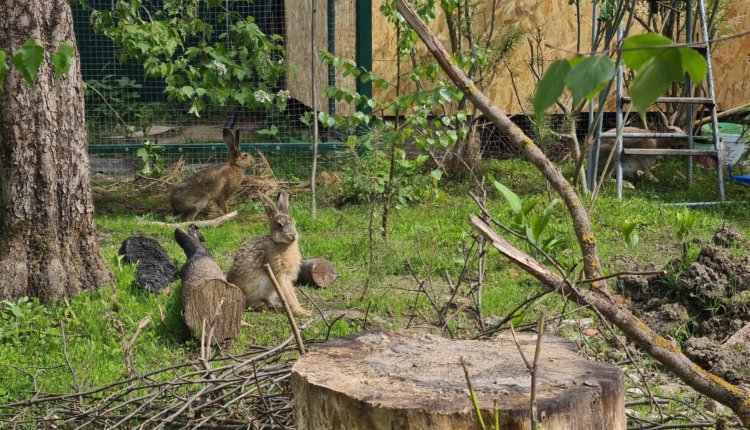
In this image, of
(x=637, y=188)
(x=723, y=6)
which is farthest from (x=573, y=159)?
(x=723, y=6)

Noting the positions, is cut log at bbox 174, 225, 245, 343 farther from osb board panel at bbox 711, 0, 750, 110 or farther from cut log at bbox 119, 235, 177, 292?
osb board panel at bbox 711, 0, 750, 110

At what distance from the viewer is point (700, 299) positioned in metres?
6.36

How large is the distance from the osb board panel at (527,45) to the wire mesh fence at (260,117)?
128cm

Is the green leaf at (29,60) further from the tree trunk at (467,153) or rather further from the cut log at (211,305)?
the tree trunk at (467,153)

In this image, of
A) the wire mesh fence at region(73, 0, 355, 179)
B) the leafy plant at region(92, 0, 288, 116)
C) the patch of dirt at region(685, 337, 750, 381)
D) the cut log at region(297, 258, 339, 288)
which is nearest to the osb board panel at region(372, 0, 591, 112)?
the wire mesh fence at region(73, 0, 355, 179)

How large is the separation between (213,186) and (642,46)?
9.59 meters

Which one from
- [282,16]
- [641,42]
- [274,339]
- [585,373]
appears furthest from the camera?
[282,16]

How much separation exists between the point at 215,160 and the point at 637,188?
18.6 feet

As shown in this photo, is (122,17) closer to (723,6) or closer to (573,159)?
(573,159)

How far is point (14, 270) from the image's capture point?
6645mm

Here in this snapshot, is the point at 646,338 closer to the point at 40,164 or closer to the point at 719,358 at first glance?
the point at 719,358

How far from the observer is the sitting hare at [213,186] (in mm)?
10672

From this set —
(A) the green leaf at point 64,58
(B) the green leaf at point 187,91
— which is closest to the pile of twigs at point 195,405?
(A) the green leaf at point 64,58

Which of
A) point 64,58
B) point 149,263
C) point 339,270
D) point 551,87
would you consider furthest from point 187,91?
point 551,87
